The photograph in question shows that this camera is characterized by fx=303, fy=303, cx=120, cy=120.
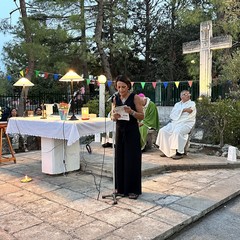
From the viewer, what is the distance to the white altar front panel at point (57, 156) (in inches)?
182

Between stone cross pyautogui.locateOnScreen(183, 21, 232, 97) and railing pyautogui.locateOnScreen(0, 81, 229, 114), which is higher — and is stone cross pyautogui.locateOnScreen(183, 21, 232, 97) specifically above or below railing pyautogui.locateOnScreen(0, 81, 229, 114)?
above

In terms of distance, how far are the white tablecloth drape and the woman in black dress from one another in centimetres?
65

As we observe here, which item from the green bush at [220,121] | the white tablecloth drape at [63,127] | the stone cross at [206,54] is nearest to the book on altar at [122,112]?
the white tablecloth drape at [63,127]

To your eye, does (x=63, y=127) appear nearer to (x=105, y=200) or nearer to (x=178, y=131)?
(x=105, y=200)

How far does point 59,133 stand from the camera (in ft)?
13.9

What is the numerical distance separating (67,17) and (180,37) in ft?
22.8

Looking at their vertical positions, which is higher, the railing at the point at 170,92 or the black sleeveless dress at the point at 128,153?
the railing at the point at 170,92

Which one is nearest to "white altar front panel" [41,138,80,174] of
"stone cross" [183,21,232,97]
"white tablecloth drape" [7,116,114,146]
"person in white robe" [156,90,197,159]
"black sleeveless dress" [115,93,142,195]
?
"white tablecloth drape" [7,116,114,146]

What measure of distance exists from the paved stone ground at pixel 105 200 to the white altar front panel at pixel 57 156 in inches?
4.3

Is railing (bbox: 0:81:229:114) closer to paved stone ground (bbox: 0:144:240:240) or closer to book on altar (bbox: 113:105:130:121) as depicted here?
paved stone ground (bbox: 0:144:240:240)

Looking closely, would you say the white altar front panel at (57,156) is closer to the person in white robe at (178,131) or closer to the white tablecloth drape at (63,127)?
the white tablecloth drape at (63,127)

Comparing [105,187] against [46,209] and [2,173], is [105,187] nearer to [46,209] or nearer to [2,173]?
[46,209]

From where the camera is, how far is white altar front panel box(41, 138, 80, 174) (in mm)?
4629

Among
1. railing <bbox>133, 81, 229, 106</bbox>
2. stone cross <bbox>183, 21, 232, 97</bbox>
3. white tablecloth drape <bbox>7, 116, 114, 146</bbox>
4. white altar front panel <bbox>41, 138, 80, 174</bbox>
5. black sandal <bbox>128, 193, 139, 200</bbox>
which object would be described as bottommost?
black sandal <bbox>128, 193, 139, 200</bbox>
